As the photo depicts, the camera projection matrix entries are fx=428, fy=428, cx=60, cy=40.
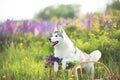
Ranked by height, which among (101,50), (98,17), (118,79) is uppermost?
(98,17)

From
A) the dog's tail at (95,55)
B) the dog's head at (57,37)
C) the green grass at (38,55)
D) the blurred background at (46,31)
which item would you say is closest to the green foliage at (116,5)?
the blurred background at (46,31)

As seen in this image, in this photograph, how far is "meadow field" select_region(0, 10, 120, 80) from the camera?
3348 millimetres

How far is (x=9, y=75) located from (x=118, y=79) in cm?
87

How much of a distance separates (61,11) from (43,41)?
0.29 m

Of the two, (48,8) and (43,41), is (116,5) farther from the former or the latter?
(43,41)

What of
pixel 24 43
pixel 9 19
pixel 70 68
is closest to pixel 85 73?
pixel 70 68

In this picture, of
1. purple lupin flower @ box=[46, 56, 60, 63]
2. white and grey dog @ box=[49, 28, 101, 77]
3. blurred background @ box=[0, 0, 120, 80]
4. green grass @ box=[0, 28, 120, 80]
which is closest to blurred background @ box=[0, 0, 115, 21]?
blurred background @ box=[0, 0, 120, 80]

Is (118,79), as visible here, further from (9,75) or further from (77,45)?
(9,75)

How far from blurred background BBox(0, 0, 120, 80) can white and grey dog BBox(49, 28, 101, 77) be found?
48 millimetres

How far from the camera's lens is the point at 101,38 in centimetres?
337

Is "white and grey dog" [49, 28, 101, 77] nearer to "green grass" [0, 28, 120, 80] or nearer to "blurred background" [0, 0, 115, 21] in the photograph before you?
"green grass" [0, 28, 120, 80]

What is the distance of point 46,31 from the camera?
3537 millimetres

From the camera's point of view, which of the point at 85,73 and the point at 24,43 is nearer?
the point at 85,73

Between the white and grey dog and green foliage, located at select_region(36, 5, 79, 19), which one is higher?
green foliage, located at select_region(36, 5, 79, 19)
